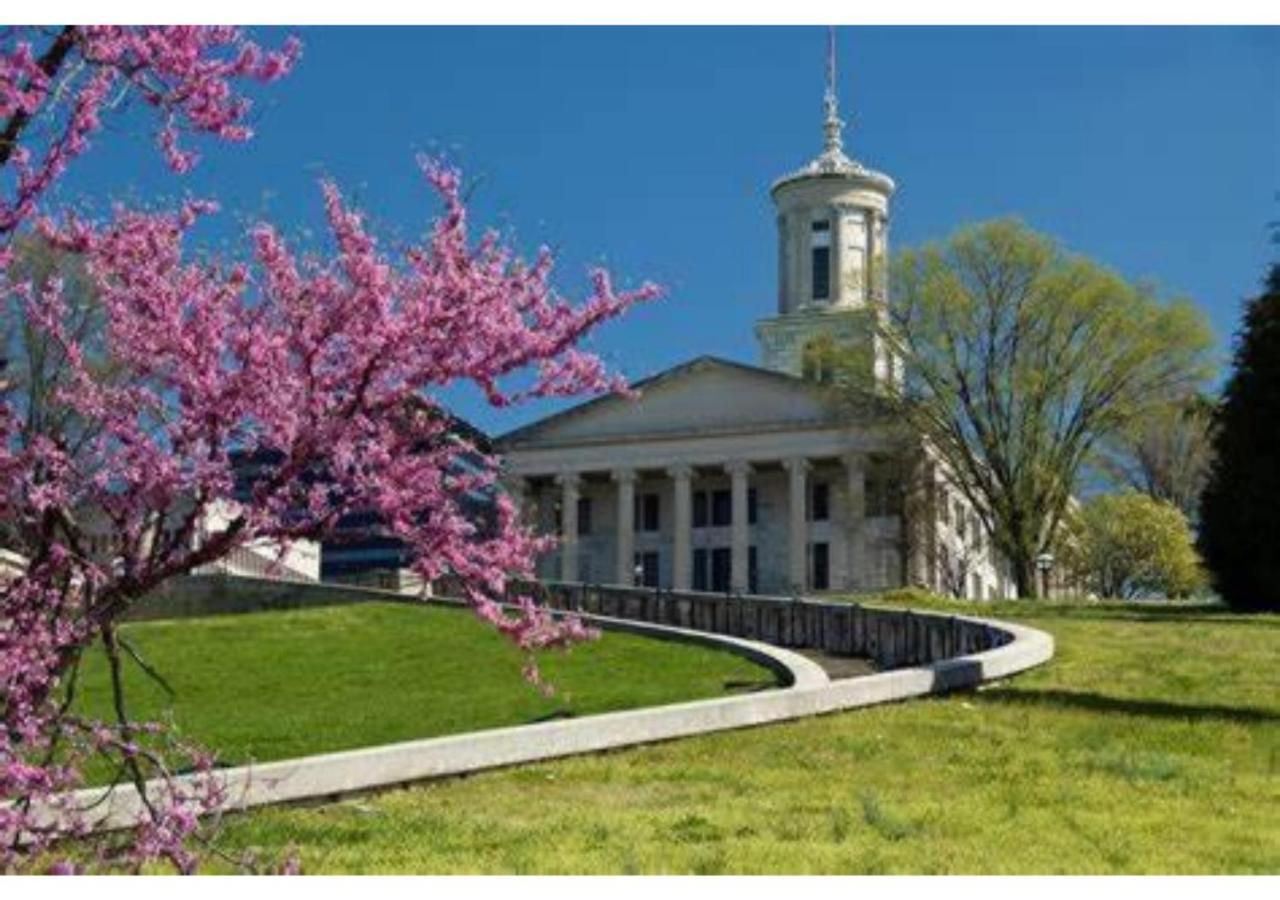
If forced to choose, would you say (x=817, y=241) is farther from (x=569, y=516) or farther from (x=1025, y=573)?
(x=1025, y=573)

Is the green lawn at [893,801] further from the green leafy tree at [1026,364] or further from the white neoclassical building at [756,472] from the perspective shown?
the white neoclassical building at [756,472]

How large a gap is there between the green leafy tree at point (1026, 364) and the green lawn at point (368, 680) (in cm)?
2657

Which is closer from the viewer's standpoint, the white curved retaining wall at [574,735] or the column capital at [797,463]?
the white curved retaining wall at [574,735]

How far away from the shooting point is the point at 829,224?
87.5m

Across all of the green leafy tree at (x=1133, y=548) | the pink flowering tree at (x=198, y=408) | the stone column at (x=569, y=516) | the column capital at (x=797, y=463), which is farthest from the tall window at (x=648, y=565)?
the pink flowering tree at (x=198, y=408)

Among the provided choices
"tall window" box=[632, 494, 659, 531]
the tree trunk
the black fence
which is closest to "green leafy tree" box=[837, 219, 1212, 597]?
the tree trunk

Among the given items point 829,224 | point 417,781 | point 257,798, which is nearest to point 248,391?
point 257,798

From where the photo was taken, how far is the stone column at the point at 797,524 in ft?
251

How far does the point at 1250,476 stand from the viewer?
33125 millimetres

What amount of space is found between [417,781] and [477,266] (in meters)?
8.36

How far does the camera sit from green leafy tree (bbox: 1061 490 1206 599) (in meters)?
67.5

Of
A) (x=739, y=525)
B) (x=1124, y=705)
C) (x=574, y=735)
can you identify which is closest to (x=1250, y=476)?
(x=1124, y=705)

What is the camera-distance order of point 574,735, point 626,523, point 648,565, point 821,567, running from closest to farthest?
point 574,735 → point 821,567 → point 626,523 → point 648,565

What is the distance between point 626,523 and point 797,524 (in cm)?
806
